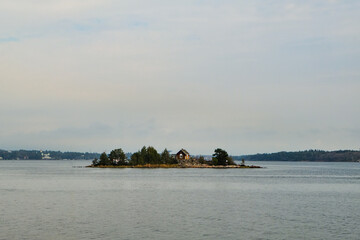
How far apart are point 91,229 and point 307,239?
773 inches

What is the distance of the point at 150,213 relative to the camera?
54.8 metres

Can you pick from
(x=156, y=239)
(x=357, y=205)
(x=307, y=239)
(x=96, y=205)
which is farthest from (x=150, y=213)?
(x=357, y=205)

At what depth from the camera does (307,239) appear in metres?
39.5

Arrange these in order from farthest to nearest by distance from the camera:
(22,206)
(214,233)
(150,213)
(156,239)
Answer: (22,206) < (150,213) < (214,233) < (156,239)

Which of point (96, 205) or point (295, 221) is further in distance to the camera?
point (96, 205)

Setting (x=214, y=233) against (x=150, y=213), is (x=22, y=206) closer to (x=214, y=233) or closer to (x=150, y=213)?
(x=150, y=213)

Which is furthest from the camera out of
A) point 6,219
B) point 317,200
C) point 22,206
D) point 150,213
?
point 317,200

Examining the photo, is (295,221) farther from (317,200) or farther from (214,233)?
(317,200)

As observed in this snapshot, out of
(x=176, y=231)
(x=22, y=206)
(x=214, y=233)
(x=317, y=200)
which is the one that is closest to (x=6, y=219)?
(x=22, y=206)

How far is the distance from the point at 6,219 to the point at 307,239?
30.7 metres

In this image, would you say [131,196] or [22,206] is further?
[131,196]

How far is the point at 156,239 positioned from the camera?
38.9 metres

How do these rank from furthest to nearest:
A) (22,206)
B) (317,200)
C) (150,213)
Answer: (317,200), (22,206), (150,213)

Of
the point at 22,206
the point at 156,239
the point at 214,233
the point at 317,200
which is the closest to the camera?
the point at 156,239
